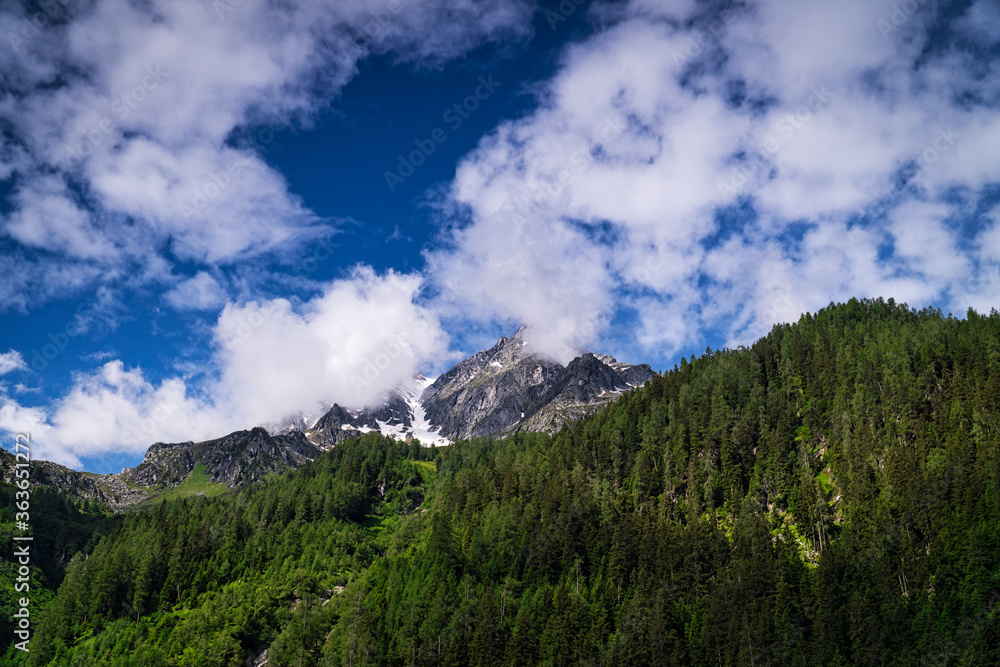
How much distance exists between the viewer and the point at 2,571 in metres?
180

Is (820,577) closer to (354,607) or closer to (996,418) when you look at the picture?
(996,418)

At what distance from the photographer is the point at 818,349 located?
17138cm

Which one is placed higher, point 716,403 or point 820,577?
point 716,403

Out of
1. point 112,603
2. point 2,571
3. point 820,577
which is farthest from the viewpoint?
point 2,571

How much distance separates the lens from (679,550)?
408 ft

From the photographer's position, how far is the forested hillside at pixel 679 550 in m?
102

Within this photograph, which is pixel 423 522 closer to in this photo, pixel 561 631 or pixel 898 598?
pixel 561 631

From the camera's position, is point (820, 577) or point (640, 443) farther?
point (640, 443)

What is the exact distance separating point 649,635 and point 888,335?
369 ft

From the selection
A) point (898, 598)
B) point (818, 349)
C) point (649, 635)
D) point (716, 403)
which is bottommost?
point (649, 635)

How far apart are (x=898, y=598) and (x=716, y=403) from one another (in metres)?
72.0

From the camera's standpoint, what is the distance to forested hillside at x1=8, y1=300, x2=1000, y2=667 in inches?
4028

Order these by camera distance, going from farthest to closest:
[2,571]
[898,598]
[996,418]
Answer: [2,571] → [996,418] → [898,598]

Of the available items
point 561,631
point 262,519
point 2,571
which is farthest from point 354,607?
point 2,571
